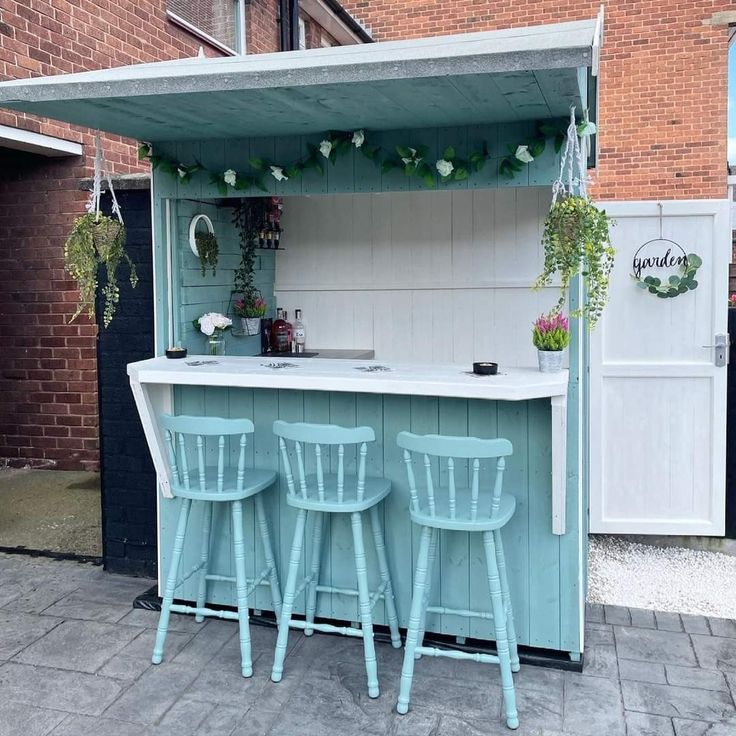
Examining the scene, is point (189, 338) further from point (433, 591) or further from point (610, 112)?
point (610, 112)

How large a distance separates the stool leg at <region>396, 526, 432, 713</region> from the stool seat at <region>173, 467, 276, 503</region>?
2.37ft

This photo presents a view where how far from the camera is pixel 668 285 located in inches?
164

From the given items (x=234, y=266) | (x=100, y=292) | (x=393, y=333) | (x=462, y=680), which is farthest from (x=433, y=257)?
(x=462, y=680)

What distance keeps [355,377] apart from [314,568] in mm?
837

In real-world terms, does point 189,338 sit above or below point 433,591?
above

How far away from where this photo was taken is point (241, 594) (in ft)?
9.96

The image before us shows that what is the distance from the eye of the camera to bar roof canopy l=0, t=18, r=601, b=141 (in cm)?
228

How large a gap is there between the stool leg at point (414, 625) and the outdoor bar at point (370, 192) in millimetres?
385

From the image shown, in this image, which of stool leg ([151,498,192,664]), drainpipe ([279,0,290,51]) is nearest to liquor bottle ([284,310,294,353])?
stool leg ([151,498,192,664])

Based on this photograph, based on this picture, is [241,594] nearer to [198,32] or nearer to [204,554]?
[204,554]

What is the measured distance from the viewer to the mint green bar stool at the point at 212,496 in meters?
3.03

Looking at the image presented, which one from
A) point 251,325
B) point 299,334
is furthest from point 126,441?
point 299,334

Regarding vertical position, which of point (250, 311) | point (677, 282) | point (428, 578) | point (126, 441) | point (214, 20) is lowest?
point (428, 578)

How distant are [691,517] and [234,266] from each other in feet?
8.95
